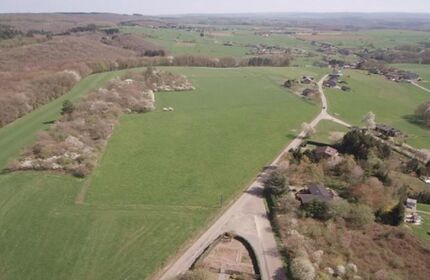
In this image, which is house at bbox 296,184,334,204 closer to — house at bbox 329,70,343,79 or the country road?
the country road

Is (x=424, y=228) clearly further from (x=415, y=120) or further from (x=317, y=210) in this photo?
(x=415, y=120)

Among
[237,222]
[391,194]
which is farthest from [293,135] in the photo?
[237,222]

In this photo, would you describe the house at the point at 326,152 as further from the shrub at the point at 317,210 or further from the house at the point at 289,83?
the house at the point at 289,83

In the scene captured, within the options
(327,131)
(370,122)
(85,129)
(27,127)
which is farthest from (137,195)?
(370,122)

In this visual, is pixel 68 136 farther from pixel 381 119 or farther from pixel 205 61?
pixel 205 61

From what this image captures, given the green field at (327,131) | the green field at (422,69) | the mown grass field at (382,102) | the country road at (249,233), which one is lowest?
the green field at (422,69)

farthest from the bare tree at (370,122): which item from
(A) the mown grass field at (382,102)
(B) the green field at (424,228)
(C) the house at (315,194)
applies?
(C) the house at (315,194)

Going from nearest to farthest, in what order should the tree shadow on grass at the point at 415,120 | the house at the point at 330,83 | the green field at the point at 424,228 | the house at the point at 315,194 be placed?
the green field at the point at 424,228
the house at the point at 315,194
the tree shadow on grass at the point at 415,120
the house at the point at 330,83

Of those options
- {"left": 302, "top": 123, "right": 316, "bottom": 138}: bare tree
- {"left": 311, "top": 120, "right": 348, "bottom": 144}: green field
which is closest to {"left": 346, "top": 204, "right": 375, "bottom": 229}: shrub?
{"left": 311, "top": 120, "right": 348, "bottom": 144}: green field
